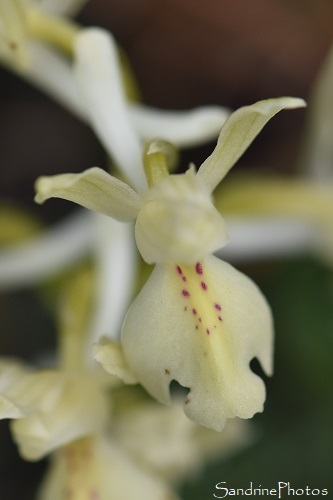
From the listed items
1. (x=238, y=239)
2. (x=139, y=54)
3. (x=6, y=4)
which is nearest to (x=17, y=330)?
(x=238, y=239)

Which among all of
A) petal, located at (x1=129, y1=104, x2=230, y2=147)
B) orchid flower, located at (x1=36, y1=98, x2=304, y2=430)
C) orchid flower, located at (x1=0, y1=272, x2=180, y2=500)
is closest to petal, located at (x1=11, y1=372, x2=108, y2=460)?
orchid flower, located at (x1=0, y1=272, x2=180, y2=500)

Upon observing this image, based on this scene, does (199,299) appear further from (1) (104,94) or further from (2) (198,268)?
(1) (104,94)

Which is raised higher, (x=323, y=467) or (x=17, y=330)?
(x=17, y=330)

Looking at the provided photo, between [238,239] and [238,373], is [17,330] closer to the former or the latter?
[238,239]

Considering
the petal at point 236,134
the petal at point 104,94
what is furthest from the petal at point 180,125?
the petal at point 236,134

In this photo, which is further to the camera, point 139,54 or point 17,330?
point 139,54

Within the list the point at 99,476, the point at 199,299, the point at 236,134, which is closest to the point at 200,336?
the point at 199,299
